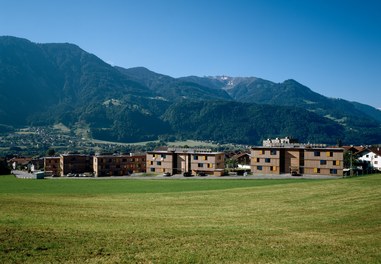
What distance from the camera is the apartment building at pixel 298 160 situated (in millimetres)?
92375

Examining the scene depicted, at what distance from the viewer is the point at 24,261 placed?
19031 mm

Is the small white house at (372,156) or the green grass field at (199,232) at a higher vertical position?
the small white house at (372,156)

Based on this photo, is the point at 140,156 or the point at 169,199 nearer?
the point at 169,199

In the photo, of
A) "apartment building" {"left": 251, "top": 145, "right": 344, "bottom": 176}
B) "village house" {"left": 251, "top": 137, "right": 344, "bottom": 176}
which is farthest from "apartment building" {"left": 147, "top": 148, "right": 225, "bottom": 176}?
"apartment building" {"left": 251, "top": 145, "right": 344, "bottom": 176}

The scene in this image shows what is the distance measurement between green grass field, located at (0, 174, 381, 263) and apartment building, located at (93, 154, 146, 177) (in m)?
88.1

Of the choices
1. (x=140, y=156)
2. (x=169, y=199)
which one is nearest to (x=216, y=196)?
(x=169, y=199)

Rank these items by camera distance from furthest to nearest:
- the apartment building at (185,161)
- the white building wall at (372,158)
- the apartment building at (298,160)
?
the white building wall at (372,158)
the apartment building at (185,161)
the apartment building at (298,160)

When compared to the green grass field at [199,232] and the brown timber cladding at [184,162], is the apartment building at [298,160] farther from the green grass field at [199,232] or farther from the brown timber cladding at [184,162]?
the green grass field at [199,232]

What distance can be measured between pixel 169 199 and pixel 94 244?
2678cm

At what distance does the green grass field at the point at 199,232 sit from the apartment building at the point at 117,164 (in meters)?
88.1

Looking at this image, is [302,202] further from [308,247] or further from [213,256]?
[213,256]

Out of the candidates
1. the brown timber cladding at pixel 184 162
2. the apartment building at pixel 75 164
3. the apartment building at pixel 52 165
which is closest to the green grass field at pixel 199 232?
the brown timber cladding at pixel 184 162

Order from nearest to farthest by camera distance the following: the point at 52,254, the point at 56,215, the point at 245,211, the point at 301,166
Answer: the point at 52,254 → the point at 56,215 → the point at 245,211 → the point at 301,166

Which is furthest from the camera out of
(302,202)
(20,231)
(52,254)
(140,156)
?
(140,156)
